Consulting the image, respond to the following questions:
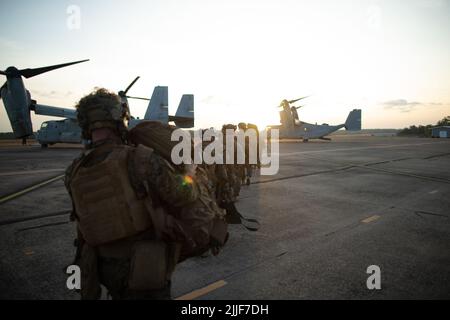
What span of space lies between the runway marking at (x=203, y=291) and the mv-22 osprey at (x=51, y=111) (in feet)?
7.55

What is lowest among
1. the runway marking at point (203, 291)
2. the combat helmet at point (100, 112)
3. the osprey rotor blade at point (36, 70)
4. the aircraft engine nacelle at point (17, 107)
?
the runway marking at point (203, 291)

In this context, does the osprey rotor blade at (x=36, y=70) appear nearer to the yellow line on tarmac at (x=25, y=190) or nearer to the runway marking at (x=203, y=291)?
the yellow line on tarmac at (x=25, y=190)

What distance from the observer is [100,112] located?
2.33 metres

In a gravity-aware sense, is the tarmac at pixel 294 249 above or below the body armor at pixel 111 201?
below

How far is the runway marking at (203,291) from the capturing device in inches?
134

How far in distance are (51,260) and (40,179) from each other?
8409mm

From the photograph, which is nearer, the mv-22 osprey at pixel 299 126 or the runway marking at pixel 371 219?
the runway marking at pixel 371 219

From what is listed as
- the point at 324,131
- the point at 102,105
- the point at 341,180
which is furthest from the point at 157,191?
the point at 324,131

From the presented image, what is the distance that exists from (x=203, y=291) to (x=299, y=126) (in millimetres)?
45036

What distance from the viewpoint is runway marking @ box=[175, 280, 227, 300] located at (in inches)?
134

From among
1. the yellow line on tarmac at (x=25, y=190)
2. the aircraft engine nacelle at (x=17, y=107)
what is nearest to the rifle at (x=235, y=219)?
the yellow line on tarmac at (x=25, y=190)

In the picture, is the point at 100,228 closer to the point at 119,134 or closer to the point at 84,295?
the point at 84,295
